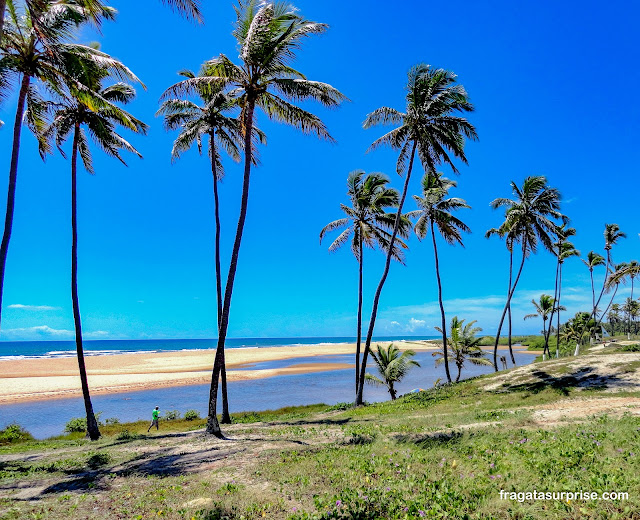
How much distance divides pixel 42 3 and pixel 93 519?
11.6 m

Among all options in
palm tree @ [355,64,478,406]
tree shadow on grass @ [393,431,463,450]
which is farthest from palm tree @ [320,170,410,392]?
tree shadow on grass @ [393,431,463,450]

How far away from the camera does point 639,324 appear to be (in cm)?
10362

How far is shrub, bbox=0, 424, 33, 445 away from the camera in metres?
18.7

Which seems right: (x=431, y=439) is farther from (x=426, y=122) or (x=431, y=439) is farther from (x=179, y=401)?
(x=179, y=401)

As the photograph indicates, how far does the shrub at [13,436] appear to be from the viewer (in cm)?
1869

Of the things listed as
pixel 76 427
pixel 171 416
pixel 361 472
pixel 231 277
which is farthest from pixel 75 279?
pixel 361 472

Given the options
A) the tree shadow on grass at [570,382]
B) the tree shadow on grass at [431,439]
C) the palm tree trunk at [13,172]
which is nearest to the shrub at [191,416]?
the palm tree trunk at [13,172]

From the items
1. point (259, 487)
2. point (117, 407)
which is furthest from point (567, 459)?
point (117, 407)

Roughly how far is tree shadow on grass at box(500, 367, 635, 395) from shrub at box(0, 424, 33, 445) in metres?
25.8

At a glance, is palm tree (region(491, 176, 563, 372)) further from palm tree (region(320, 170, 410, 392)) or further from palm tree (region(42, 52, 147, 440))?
palm tree (region(42, 52, 147, 440))

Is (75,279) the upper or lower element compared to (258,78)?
lower

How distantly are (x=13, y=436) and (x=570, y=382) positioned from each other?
29.2 m

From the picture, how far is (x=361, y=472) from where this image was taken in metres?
7.28

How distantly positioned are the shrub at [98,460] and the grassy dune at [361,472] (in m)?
0.05
